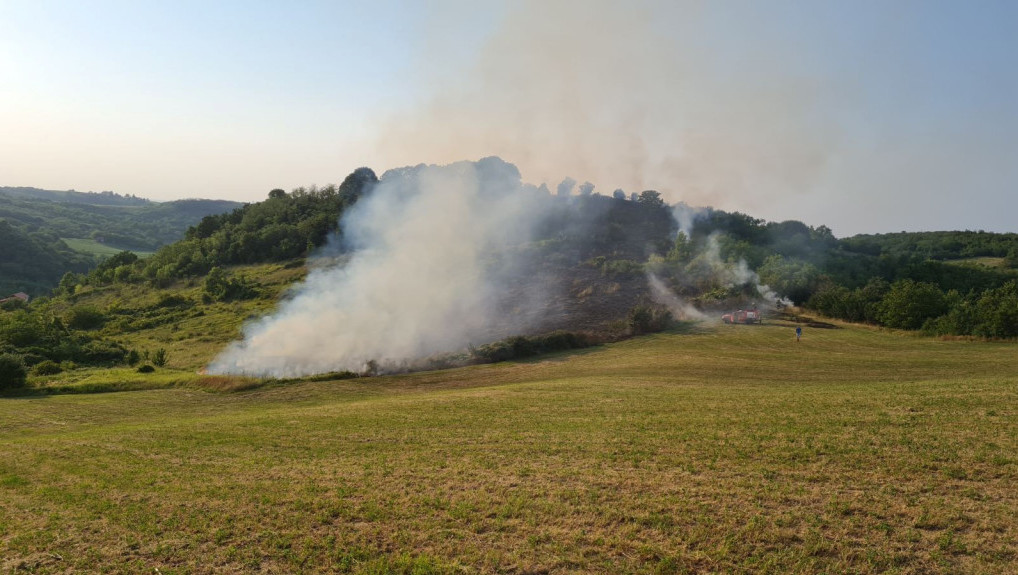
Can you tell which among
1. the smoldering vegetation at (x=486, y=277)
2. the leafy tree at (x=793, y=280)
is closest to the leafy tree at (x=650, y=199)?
the smoldering vegetation at (x=486, y=277)

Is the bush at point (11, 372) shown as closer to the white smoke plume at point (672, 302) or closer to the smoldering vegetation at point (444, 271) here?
the smoldering vegetation at point (444, 271)

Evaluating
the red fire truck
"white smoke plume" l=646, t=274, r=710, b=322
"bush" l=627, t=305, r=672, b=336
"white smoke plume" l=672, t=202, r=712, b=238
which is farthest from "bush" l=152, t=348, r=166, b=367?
"white smoke plume" l=672, t=202, r=712, b=238

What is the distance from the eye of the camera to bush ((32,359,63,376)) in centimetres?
3925

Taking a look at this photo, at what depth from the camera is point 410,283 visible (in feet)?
184

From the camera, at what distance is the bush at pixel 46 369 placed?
39.2m

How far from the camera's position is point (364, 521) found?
37.9ft

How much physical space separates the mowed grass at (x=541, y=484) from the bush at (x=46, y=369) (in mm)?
15807

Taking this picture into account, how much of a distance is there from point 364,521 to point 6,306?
96.4m

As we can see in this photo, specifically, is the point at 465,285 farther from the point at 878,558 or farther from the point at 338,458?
the point at 878,558

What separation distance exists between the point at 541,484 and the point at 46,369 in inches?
1707

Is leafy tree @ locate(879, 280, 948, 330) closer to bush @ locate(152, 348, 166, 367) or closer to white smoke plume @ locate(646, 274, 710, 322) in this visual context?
white smoke plume @ locate(646, 274, 710, 322)

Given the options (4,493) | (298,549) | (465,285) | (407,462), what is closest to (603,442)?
(407,462)

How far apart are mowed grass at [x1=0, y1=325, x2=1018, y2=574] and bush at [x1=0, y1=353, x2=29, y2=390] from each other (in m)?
7.44

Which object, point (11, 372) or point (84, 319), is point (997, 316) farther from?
point (84, 319)
